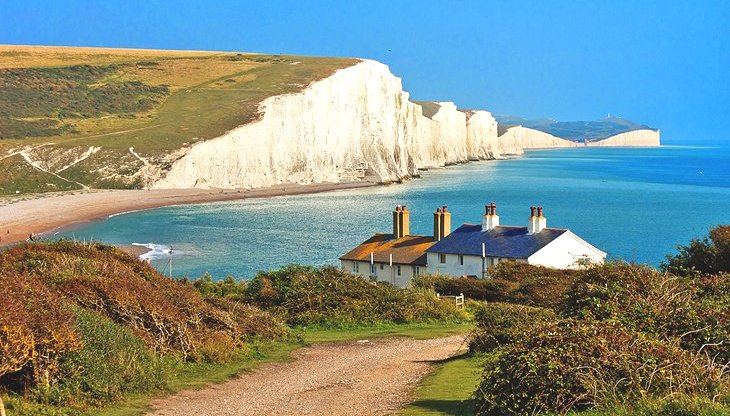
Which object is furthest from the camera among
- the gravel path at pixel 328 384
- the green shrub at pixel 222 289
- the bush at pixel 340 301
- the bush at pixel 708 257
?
the green shrub at pixel 222 289

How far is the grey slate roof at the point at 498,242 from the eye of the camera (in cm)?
3312

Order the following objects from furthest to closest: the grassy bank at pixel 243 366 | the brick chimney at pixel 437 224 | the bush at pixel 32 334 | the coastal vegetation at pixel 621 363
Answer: the brick chimney at pixel 437 224
the grassy bank at pixel 243 366
the bush at pixel 32 334
the coastal vegetation at pixel 621 363

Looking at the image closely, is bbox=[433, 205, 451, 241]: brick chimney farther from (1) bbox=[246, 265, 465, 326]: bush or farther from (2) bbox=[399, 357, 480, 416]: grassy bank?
(2) bbox=[399, 357, 480, 416]: grassy bank

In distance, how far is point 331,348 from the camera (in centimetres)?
1981

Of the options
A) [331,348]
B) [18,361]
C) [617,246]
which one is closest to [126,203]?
[617,246]

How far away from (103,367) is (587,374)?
278 inches

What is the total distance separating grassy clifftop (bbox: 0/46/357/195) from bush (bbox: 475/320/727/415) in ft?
271

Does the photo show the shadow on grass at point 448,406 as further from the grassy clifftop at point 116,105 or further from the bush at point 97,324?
the grassy clifftop at point 116,105

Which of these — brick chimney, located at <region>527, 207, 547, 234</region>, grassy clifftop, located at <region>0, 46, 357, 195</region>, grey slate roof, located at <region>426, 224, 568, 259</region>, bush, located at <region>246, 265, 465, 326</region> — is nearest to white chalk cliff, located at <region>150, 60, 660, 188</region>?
grassy clifftop, located at <region>0, 46, 357, 195</region>

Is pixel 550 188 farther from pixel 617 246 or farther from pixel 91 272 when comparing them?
pixel 91 272

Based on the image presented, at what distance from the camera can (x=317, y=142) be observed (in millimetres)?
116062

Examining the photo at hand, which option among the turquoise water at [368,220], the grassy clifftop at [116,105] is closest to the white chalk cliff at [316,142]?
the grassy clifftop at [116,105]

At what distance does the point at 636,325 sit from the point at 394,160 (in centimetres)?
12266

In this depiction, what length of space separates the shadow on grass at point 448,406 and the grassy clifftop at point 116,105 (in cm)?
7975
